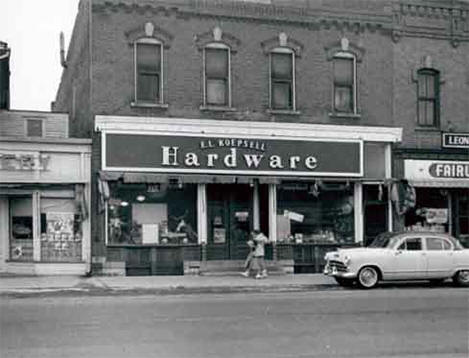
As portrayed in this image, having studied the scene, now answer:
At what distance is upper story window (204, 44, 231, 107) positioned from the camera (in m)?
23.0

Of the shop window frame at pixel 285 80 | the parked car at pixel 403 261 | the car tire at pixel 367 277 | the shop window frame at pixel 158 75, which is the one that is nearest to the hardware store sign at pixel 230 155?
the shop window frame at pixel 158 75

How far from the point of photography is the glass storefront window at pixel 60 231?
21.4 meters

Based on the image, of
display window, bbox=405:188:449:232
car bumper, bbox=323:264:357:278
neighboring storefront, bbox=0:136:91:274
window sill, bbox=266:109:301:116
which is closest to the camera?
car bumper, bbox=323:264:357:278

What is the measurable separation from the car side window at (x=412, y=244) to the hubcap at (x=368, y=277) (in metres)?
1.04

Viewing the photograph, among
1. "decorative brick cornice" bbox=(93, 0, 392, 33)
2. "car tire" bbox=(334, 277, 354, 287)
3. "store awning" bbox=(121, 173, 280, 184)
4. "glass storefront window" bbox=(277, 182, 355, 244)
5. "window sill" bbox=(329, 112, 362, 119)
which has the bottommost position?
"car tire" bbox=(334, 277, 354, 287)

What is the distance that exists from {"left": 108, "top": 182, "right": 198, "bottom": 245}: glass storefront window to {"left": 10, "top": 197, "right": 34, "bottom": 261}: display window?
2315 mm

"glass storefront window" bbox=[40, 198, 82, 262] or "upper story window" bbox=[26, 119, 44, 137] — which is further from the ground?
"upper story window" bbox=[26, 119, 44, 137]

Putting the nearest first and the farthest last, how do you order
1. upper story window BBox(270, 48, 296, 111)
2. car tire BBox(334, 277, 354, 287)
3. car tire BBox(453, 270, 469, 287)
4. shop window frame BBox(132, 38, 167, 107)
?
car tire BBox(453, 270, 469, 287) → car tire BBox(334, 277, 354, 287) → shop window frame BBox(132, 38, 167, 107) → upper story window BBox(270, 48, 296, 111)

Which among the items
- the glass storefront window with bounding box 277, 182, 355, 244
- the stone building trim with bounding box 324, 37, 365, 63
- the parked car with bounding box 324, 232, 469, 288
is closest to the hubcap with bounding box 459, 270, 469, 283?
the parked car with bounding box 324, 232, 469, 288

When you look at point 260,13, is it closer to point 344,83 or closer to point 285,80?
point 285,80

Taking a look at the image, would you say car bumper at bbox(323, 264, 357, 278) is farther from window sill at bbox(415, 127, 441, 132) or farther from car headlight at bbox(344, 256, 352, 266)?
window sill at bbox(415, 127, 441, 132)

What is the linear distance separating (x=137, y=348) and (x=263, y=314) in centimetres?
380

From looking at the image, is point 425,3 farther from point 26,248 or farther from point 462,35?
point 26,248

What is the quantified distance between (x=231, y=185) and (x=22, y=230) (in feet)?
21.4
